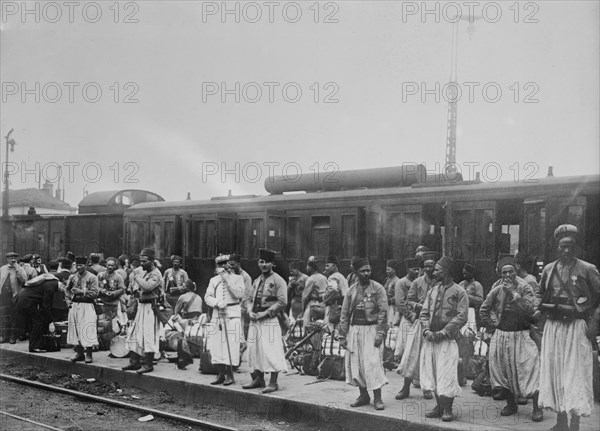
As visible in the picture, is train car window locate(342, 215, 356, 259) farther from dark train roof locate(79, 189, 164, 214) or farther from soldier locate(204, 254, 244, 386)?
dark train roof locate(79, 189, 164, 214)

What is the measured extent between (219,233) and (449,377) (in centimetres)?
1111

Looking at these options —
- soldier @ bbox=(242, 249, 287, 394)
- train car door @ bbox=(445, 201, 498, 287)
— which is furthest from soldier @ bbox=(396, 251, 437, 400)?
train car door @ bbox=(445, 201, 498, 287)

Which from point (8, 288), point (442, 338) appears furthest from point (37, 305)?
point (442, 338)

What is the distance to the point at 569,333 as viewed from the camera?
6301 mm

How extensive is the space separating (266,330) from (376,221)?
697 cm

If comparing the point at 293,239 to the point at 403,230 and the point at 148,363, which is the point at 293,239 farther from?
the point at 148,363

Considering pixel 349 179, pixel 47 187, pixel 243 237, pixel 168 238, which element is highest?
pixel 47 187

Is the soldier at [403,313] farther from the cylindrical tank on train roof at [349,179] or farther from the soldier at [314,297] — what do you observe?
the cylindrical tank on train roof at [349,179]

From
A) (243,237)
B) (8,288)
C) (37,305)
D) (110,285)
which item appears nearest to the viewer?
(110,285)

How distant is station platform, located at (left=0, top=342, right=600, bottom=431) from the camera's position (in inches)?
274

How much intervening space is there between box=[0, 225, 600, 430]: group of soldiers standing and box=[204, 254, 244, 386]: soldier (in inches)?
0.6

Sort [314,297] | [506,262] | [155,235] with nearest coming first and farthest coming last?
[506,262] → [314,297] → [155,235]

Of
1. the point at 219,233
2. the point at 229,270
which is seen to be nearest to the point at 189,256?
the point at 219,233

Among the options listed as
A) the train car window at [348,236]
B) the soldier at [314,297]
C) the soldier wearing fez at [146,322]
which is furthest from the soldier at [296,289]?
the soldier wearing fez at [146,322]
